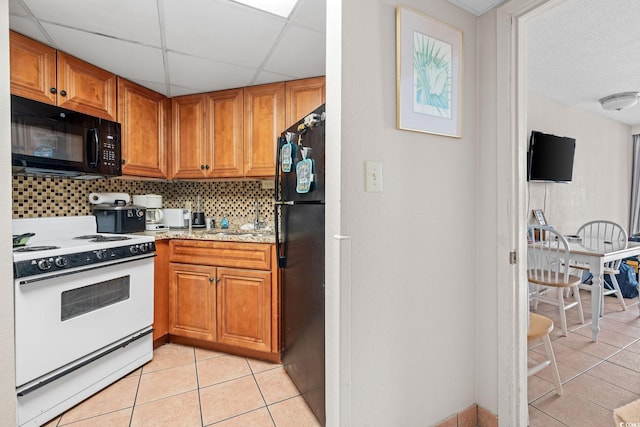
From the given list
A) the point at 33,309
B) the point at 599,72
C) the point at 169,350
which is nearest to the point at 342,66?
the point at 33,309

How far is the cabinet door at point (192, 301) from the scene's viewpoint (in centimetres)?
232

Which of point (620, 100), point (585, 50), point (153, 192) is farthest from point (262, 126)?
point (620, 100)

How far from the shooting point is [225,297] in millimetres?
2289

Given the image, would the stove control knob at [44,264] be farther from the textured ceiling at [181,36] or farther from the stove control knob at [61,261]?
the textured ceiling at [181,36]

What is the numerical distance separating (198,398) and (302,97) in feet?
7.40

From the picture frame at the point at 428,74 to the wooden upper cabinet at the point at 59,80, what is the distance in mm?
2199

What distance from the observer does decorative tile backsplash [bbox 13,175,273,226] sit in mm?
2109

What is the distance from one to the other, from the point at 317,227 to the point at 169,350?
1.79 m

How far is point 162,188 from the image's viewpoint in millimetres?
3107

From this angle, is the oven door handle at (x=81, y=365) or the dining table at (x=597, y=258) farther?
the dining table at (x=597, y=258)

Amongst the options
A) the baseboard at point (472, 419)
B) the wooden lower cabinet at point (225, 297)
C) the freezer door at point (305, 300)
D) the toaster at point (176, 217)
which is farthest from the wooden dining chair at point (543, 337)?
the toaster at point (176, 217)

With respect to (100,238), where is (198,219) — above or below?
A: above

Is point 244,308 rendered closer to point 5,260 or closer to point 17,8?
point 5,260

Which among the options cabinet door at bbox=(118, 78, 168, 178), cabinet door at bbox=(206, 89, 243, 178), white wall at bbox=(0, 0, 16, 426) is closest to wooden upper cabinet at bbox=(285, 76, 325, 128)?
cabinet door at bbox=(206, 89, 243, 178)
